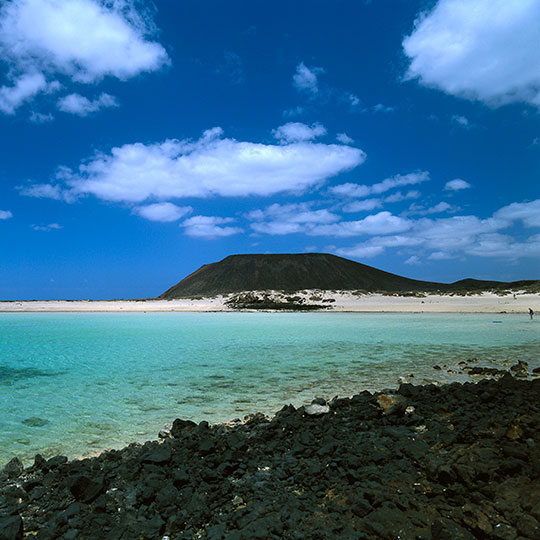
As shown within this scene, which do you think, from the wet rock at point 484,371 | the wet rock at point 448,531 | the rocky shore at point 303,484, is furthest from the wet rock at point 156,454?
the wet rock at point 484,371

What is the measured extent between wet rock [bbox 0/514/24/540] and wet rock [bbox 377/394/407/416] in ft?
16.2

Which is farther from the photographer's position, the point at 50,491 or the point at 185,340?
the point at 185,340

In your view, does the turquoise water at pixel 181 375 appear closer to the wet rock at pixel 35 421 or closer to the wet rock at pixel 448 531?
the wet rock at pixel 35 421

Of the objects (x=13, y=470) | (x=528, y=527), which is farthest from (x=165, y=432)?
(x=528, y=527)

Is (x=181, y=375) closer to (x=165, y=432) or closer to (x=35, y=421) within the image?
(x=35, y=421)

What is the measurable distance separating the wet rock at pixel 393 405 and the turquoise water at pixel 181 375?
2.17 metres

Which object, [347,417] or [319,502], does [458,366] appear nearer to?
[347,417]

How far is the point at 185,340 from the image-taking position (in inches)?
832

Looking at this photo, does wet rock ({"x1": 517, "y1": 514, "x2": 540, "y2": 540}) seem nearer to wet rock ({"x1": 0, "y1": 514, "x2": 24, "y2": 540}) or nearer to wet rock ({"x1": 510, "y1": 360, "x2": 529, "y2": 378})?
wet rock ({"x1": 0, "y1": 514, "x2": 24, "y2": 540})

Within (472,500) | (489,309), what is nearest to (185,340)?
(472,500)

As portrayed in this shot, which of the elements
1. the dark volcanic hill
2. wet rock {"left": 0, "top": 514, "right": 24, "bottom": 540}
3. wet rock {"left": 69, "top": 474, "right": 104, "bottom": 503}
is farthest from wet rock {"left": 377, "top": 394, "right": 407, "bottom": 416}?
the dark volcanic hill

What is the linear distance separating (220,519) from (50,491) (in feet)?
7.00

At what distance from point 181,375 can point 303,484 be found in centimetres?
811

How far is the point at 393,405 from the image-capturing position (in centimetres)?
625
